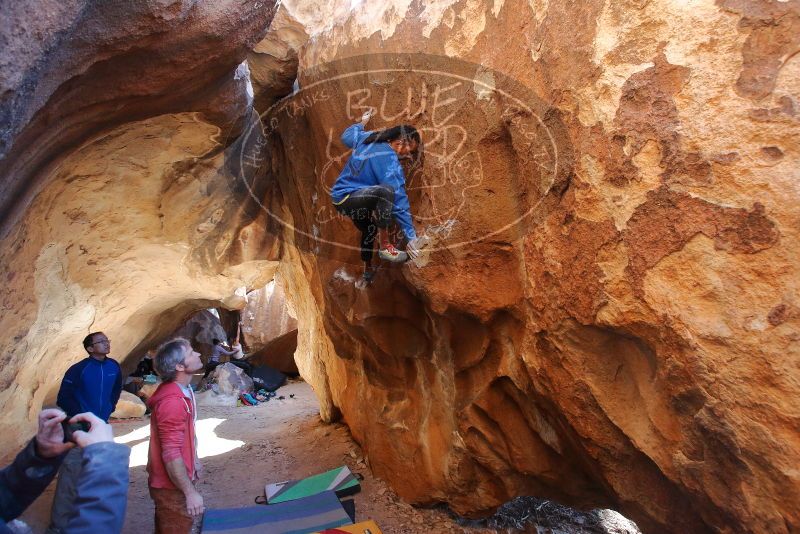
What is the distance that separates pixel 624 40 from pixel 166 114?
2.85 m

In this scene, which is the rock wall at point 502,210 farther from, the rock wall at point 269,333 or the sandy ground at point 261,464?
the rock wall at point 269,333

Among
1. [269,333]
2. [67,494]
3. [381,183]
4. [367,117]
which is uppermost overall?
[367,117]

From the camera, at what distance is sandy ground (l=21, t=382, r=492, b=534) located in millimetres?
3691

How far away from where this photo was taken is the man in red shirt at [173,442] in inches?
89.9

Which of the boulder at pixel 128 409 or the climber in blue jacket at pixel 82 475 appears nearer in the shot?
the climber in blue jacket at pixel 82 475

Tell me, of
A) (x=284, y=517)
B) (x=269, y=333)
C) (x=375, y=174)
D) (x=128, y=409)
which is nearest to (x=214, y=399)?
(x=128, y=409)

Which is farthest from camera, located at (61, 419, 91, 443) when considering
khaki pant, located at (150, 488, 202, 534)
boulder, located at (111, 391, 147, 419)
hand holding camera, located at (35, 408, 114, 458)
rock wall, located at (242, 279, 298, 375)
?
rock wall, located at (242, 279, 298, 375)

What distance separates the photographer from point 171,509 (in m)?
2.37

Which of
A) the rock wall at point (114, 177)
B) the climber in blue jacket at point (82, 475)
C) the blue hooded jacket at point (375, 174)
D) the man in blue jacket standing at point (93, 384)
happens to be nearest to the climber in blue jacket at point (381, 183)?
the blue hooded jacket at point (375, 174)

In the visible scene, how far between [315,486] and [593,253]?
312 centimetres

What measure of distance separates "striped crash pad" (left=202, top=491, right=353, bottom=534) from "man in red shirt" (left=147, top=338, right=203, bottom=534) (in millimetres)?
1260

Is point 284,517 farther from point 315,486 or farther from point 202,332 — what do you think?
point 202,332

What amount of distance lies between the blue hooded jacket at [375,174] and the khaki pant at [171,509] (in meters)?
1.71

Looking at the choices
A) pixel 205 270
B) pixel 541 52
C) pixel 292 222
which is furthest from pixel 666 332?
pixel 205 270
